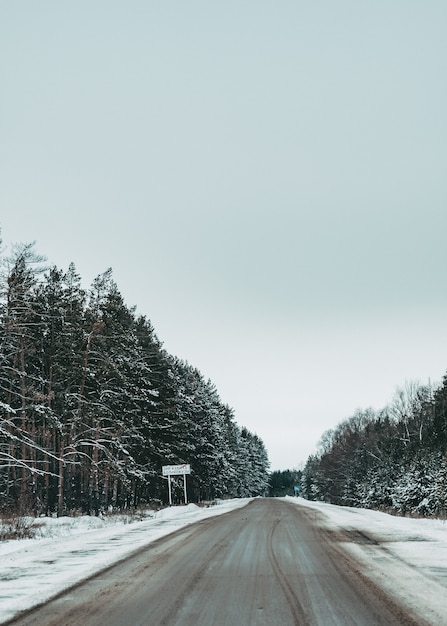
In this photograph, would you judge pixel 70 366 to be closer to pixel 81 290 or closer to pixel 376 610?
pixel 81 290

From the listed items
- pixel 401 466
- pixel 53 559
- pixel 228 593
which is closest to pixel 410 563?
pixel 228 593

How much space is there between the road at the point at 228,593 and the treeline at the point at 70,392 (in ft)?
40.2

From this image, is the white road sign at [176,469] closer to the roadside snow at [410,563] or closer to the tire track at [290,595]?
the roadside snow at [410,563]

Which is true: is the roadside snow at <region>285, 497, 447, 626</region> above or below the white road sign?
below

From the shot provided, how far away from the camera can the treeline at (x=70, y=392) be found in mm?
23406

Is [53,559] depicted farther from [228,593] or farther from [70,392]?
[70,392]

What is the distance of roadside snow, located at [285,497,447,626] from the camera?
6595 millimetres

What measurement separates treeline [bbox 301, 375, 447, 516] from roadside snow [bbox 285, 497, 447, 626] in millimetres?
11143

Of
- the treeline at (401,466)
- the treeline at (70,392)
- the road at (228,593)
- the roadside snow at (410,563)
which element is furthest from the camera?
the treeline at (401,466)

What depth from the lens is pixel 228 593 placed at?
745cm

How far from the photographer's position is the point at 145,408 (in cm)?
3853

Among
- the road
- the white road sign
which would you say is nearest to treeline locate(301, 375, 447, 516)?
the white road sign

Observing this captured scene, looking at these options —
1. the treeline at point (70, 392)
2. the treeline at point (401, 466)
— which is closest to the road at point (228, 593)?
the treeline at point (70, 392)

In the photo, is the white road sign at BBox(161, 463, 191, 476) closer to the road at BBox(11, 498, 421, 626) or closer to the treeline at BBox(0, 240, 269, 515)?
the treeline at BBox(0, 240, 269, 515)
